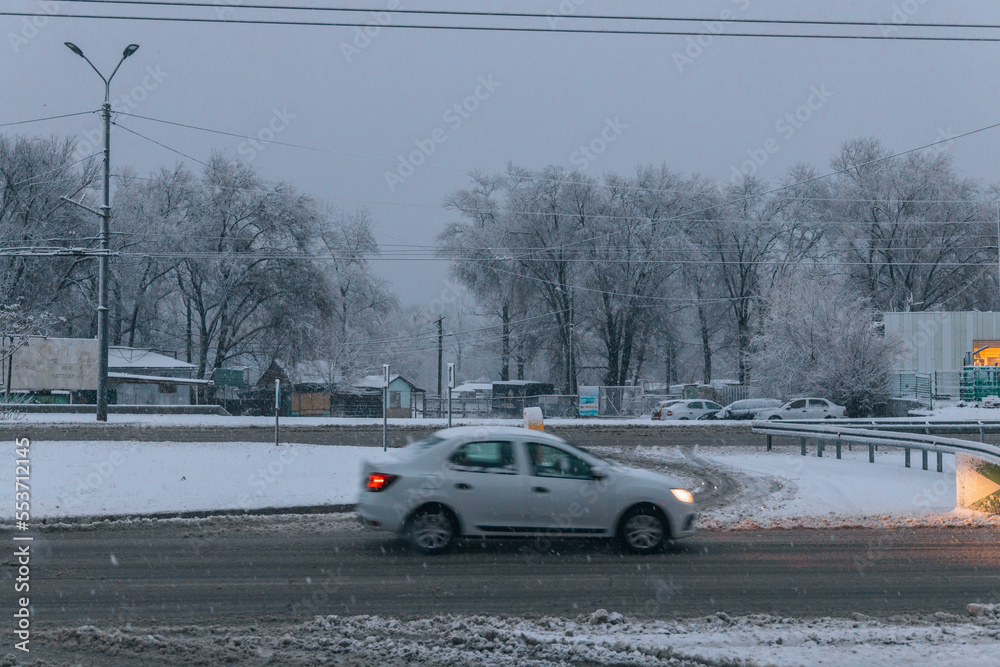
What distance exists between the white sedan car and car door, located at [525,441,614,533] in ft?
0.04

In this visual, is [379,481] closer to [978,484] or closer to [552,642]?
[552,642]

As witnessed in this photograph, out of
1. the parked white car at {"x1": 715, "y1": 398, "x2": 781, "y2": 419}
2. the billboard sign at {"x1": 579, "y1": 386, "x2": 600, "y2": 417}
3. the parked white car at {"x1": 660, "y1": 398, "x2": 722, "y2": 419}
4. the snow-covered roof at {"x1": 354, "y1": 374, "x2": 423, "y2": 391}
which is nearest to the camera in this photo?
the parked white car at {"x1": 715, "y1": 398, "x2": 781, "y2": 419}

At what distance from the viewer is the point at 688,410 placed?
1816 inches

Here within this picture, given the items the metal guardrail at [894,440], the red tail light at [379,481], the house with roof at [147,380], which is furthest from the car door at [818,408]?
the red tail light at [379,481]

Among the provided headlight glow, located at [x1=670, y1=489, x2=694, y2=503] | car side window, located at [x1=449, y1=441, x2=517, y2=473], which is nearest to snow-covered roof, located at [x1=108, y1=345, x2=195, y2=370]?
car side window, located at [x1=449, y1=441, x2=517, y2=473]

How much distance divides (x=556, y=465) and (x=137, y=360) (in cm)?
4641

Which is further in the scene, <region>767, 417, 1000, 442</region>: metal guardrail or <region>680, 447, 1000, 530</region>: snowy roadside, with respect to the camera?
<region>767, 417, 1000, 442</region>: metal guardrail

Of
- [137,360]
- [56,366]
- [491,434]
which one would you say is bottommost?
[491,434]

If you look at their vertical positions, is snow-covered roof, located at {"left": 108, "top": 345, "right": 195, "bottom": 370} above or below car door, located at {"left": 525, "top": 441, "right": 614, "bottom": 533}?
above

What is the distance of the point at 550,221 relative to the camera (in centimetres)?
5788

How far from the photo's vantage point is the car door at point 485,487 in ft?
35.2

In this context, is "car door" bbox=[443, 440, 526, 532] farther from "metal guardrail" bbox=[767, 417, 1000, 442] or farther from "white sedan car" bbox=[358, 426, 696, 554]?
"metal guardrail" bbox=[767, 417, 1000, 442]

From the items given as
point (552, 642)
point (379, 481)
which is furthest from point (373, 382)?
point (552, 642)

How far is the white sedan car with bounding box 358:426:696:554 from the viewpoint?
10695 millimetres
